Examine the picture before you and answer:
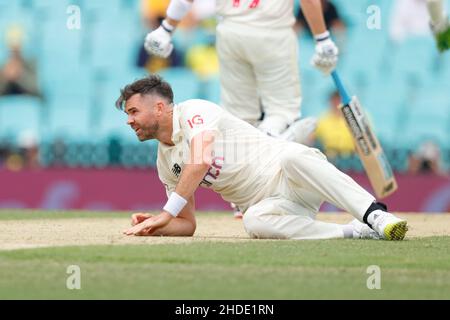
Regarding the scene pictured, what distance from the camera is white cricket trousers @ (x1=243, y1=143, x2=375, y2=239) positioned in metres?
6.84

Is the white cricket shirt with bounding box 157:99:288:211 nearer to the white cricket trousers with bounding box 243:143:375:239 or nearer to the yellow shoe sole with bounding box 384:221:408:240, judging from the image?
the white cricket trousers with bounding box 243:143:375:239

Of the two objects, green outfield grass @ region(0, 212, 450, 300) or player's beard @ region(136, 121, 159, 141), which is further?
player's beard @ region(136, 121, 159, 141)

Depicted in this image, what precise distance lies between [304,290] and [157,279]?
0.70 metres

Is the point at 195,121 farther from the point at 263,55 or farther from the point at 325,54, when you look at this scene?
the point at 325,54

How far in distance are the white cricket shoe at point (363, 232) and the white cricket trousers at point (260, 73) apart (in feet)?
6.60

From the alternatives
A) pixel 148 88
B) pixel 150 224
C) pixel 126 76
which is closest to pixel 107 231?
pixel 150 224

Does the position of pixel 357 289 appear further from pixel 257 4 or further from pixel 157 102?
pixel 257 4

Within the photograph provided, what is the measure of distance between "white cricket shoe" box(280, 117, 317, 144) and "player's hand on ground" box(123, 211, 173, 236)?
2341 mm

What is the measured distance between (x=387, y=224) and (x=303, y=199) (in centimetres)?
57

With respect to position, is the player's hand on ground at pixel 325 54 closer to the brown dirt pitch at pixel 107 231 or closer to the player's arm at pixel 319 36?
the player's arm at pixel 319 36

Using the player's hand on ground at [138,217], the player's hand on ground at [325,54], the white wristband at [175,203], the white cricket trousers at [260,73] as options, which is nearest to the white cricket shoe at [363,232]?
the white wristband at [175,203]

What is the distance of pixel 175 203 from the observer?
22.4 feet

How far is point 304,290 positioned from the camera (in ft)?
17.3

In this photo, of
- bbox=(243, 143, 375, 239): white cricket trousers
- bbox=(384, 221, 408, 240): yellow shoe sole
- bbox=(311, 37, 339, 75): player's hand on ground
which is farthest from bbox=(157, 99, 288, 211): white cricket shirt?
bbox=(311, 37, 339, 75): player's hand on ground
